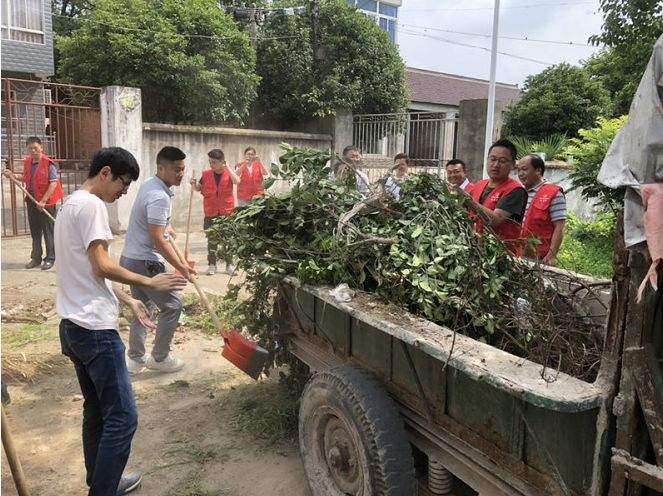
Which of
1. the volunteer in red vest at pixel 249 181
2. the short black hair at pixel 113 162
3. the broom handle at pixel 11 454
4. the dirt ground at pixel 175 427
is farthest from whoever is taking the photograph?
the volunteer in red vest at pixel 249 181

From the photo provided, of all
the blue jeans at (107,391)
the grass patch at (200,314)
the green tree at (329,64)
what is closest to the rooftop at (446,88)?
the green tree at (329,64)

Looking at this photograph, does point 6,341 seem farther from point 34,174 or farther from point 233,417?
point 34,174

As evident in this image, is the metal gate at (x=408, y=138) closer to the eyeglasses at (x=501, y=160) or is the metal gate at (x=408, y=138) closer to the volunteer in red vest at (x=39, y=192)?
the eyeglasses at (x=501, y=160)

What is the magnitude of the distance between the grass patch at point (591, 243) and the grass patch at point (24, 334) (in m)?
5.43

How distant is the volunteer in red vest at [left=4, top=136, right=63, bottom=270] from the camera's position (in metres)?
7.64

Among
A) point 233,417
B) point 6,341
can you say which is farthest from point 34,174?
point 233,417

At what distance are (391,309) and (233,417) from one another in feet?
6.22

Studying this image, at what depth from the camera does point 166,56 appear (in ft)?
43.3

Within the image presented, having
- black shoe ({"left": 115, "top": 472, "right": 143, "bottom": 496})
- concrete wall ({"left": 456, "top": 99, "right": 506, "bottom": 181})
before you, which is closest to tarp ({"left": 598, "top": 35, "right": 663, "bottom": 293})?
black shoe ({"left": 115, "top": 472, "right": 143, "bottom": 496})

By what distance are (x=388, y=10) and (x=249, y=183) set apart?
85.8ft

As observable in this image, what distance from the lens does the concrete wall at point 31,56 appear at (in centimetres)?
1474

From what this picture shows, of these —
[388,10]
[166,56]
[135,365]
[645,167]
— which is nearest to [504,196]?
[645,167]

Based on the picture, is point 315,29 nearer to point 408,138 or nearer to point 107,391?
point 408,138

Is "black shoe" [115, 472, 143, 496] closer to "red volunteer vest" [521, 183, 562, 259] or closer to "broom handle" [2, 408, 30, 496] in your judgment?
"broom handle" [2, 408, 30, 496]
